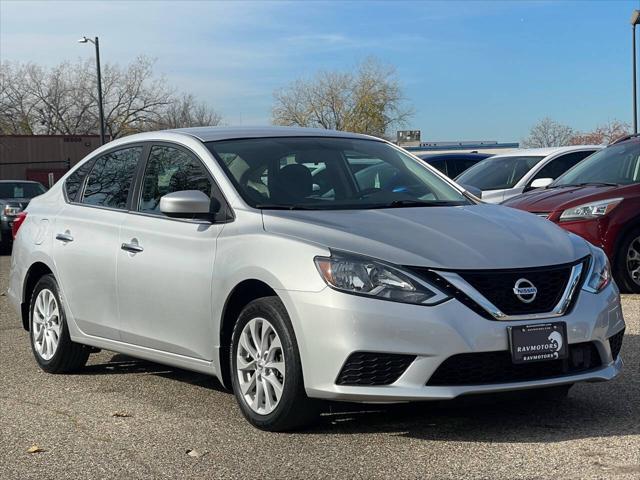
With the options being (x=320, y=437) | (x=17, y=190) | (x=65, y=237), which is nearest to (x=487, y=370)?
(x=320, y=437)

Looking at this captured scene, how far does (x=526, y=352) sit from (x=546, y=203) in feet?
19.7

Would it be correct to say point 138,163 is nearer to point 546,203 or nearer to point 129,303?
point 129,303

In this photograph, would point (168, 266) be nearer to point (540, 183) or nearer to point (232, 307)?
point (232, 307)

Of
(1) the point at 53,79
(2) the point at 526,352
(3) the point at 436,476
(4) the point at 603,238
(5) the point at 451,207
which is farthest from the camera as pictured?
(1) the point at 53,79

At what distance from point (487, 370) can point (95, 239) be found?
296cm

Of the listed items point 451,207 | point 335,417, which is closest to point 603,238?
point 451,207

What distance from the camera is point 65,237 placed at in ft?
22.4

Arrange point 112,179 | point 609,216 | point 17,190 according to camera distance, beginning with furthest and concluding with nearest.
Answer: point 17,190 < point 609,216 < point 112,179

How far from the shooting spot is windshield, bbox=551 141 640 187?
35.1 feet

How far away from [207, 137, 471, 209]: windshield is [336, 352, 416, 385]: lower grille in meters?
1.16

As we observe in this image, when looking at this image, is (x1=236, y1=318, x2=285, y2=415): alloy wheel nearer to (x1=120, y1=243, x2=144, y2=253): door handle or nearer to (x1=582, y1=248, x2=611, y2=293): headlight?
(x1=120, y1=243, x2=144, y2=253): door handle

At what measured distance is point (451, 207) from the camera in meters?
5.75

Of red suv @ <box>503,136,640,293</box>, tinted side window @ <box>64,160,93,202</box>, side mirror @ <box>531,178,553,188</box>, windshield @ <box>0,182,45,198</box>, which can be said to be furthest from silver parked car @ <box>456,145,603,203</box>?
windshield @ <box>0,182,45,198</box>

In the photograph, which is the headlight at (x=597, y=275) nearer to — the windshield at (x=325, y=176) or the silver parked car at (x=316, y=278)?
the silver parked car at (x=316, y=278)
